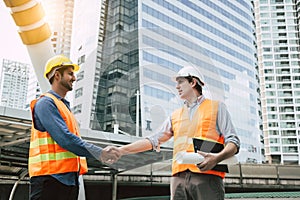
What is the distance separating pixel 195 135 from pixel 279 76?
246ft

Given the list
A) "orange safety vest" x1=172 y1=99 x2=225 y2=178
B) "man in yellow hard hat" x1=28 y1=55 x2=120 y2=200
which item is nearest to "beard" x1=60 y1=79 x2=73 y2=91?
"man in yellow hard hat" x1=28 y1=55 x2=120 y2=200

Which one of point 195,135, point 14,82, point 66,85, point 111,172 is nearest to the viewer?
point 195,135

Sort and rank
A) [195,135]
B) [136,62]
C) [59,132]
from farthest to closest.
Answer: [59,132] < [195,135] < [136,62]

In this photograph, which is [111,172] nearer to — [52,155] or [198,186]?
[52,155]

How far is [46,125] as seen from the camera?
1.88 metres

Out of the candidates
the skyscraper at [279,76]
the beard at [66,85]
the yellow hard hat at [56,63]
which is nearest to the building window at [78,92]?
the yellow hard hat at [56,63]

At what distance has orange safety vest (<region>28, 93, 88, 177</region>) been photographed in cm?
193

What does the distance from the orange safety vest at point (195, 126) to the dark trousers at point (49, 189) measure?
0.73 metres

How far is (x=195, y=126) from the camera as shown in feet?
5.06

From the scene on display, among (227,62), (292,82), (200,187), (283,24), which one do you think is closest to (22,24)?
(200,187)

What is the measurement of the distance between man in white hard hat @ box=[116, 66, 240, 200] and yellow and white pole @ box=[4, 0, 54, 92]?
1.98 feet

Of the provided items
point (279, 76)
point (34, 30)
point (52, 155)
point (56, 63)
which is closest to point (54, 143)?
point (52, 155)

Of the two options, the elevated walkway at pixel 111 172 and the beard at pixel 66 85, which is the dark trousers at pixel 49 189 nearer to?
the beard at pixel 66 85

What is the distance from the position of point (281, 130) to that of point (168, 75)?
70438 mm
